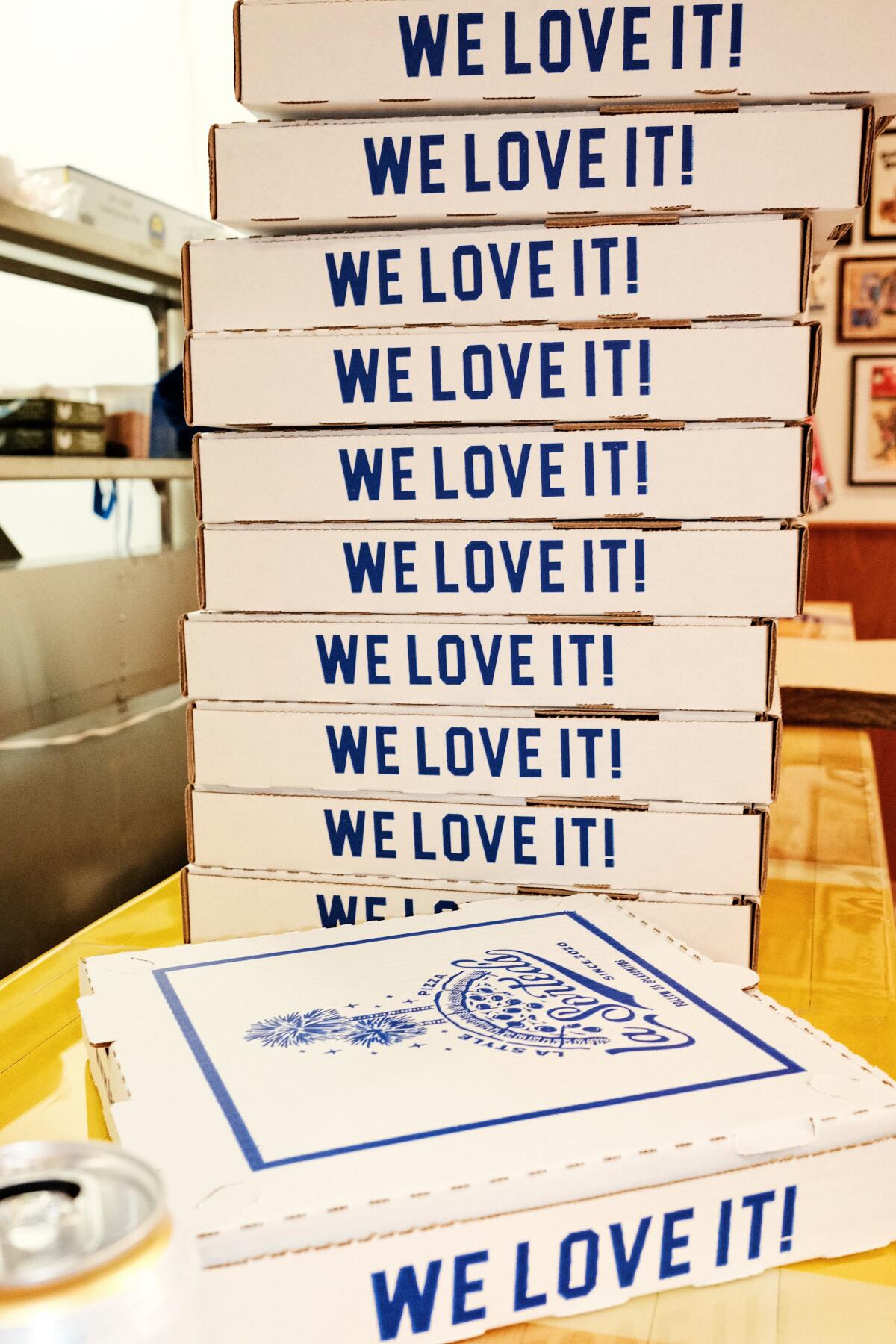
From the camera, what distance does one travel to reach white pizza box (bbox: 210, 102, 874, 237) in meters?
0.73

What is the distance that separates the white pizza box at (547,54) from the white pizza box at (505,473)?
0.69 ft

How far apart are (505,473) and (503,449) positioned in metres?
0.02

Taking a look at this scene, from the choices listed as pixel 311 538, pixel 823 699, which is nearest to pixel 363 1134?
Answer: pixel 311 538

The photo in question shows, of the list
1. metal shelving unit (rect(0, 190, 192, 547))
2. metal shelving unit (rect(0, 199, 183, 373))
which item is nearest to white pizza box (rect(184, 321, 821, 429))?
metal shelving unit (rect(0, 190, 192, 547))

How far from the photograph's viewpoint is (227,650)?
2.74ft

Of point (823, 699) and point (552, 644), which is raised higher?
point (552, 644)

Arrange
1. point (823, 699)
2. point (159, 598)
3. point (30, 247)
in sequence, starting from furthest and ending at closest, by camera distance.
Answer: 1. point (159, 598)
2. point (30, 247)
3. point (823, 699)

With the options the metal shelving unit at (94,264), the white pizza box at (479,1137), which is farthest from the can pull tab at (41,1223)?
the metal shelving unit at (94,264)

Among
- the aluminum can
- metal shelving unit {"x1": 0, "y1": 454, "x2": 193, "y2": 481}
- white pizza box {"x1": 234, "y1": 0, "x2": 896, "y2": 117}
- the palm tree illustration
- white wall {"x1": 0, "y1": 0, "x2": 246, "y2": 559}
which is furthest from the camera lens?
white wall {"x1": 0, "y1": 0, "x2": 246, "y2": 559}

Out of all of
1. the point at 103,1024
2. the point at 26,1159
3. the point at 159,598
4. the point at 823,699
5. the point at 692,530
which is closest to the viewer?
the point at 26,1159

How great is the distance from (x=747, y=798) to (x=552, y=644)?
17 centimetres

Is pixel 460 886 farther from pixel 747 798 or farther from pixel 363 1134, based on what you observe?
pixel 363 1134

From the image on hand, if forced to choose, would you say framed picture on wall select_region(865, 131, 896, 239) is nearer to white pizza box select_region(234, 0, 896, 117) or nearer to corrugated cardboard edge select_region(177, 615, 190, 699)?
white pizza box select_region(234, 0, 896, 117)

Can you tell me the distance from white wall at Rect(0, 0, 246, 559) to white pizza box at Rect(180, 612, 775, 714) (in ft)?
5.87
